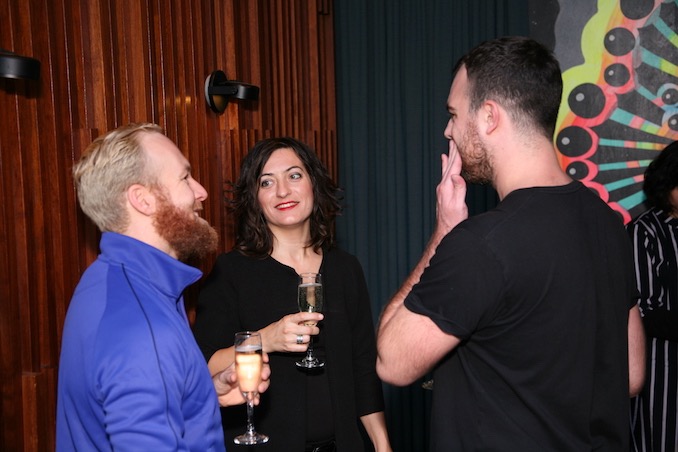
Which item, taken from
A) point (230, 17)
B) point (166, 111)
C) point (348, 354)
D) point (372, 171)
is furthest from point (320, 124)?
point (348, 354)

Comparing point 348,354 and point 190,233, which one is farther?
point 348,354

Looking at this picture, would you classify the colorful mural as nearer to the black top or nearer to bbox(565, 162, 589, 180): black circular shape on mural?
bbox(565, 162, 589, 180): black circular shape on mural

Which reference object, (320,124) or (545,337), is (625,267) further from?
(320,124)

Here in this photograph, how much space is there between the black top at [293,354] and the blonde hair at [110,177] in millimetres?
686

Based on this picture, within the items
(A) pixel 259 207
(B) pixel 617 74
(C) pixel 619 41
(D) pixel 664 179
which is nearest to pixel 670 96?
(B) pixel 617 74

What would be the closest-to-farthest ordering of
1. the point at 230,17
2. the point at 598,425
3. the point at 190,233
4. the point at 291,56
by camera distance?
the point at 598,425 → the point at 190,233 → the point at 230,17 → the point at 291,56

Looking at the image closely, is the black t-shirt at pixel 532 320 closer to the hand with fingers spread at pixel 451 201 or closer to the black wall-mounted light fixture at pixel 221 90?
the hand with fingers spread at pixel 451 201

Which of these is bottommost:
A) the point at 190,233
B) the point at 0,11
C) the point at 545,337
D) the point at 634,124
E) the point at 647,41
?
the point at 545,337

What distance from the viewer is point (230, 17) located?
8.64 ft

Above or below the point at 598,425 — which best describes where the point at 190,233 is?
above

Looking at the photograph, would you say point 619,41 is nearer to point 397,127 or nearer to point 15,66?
point 397,127

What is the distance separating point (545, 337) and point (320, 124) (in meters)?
2.44

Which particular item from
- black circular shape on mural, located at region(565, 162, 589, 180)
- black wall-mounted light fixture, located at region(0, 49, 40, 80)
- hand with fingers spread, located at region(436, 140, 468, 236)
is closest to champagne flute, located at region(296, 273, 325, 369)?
hand with fingers spread, located at region(436, 140, 468, 236)

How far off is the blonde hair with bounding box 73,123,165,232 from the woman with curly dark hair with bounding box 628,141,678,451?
2234 mm
